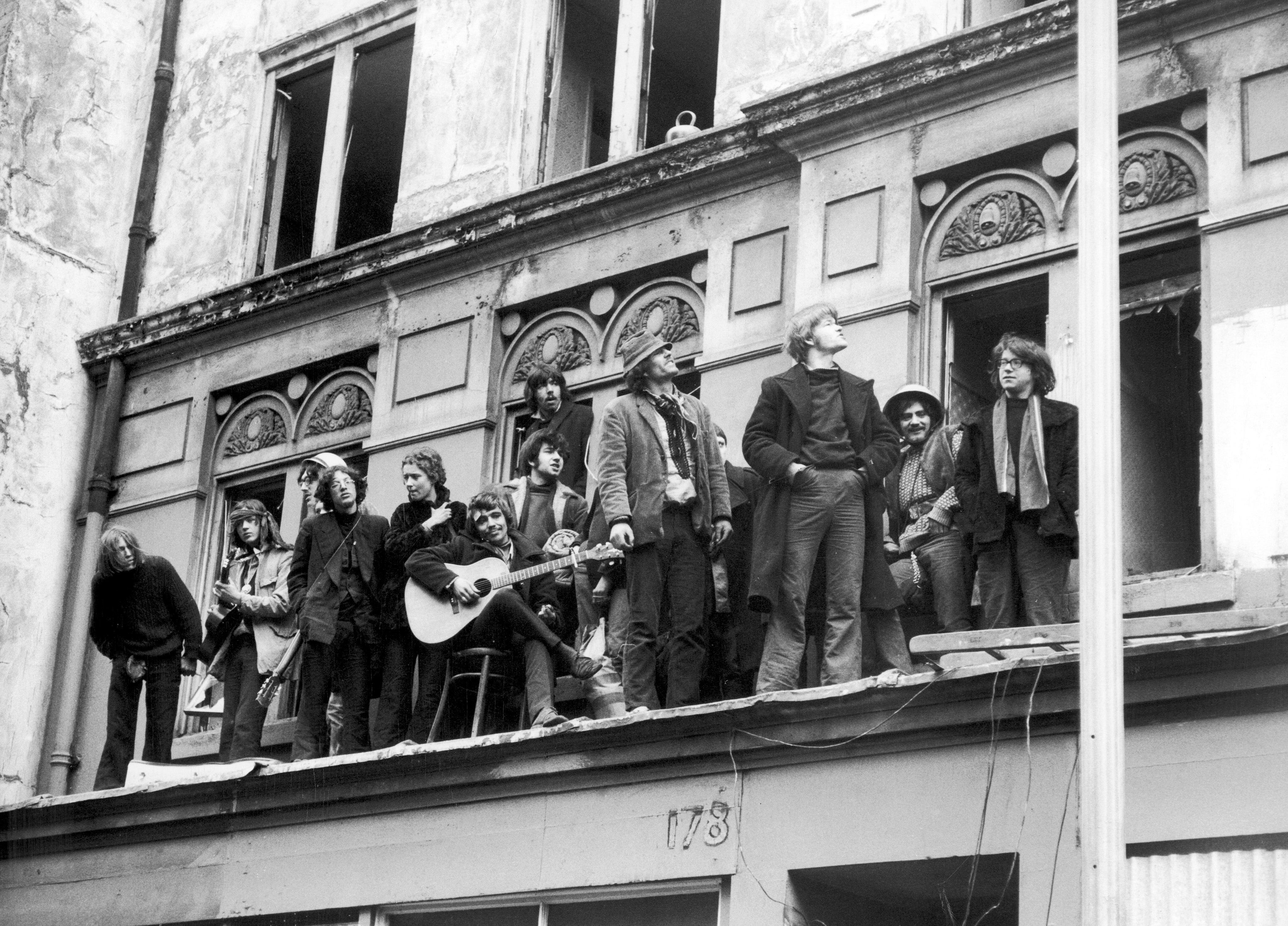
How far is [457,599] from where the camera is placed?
40.5 feet

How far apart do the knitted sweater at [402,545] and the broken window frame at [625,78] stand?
3477mm

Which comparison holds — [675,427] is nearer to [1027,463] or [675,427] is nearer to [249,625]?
[1027,463]

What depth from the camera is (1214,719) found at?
9.40 meters

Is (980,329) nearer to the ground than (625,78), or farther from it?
nearer to the ground

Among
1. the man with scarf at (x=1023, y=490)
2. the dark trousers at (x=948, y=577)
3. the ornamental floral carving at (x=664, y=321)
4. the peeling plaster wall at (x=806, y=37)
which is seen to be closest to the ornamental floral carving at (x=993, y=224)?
the peeling plaster wall at (x=806, y=37)

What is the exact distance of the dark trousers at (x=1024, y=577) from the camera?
10680 mm

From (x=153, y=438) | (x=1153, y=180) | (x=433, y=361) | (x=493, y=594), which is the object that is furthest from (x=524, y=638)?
(x=153, y=438)

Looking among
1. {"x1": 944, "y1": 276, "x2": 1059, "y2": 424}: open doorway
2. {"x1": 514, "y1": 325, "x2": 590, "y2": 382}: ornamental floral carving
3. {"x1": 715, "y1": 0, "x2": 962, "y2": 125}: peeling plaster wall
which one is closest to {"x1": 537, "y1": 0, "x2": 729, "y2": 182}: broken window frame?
{"x1": 715, "y1": 0, "x2": 962, "y2": 125}: peeling plaster wall

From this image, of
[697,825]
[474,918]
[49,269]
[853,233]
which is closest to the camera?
[697,825]

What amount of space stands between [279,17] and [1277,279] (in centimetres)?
1007

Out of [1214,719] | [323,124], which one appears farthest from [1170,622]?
[323,124]

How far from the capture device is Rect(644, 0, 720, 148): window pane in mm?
15922

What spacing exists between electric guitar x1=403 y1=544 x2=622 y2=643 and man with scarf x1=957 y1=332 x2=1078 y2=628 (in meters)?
2.39

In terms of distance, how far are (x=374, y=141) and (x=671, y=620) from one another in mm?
7761
